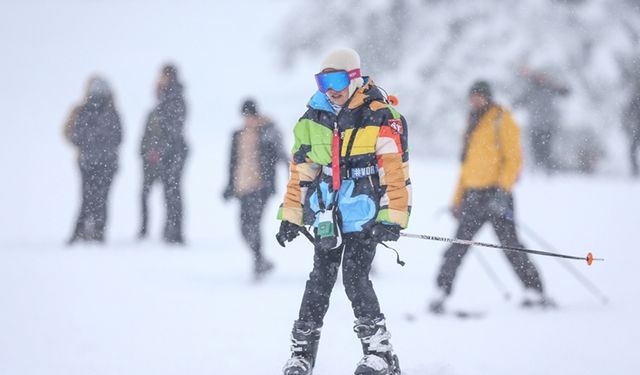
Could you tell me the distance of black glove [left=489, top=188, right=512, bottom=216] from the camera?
7.09 m

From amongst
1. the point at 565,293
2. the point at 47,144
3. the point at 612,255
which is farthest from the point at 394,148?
the point at 47,144

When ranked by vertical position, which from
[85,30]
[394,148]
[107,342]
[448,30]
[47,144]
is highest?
[85,30]

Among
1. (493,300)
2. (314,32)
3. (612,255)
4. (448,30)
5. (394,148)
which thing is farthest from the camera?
(314,32)

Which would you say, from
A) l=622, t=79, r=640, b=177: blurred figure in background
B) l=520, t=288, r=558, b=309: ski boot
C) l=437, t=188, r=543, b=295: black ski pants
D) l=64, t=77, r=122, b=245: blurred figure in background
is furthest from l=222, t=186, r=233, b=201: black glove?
l=622, t=79, r=640, b=177: blurred figure in background

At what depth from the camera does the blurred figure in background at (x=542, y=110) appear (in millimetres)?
20094

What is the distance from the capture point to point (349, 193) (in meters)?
4.34

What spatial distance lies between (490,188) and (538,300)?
1.09 m

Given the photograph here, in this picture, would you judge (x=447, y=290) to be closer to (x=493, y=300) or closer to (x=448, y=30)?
(x=493, y=300)

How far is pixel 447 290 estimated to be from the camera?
714cm

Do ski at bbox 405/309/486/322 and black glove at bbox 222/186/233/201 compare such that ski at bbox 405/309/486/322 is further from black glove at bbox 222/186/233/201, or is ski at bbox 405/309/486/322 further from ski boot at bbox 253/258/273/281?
black glove at bbox 222/186/233/201

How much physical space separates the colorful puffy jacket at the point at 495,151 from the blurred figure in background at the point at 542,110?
1329cm

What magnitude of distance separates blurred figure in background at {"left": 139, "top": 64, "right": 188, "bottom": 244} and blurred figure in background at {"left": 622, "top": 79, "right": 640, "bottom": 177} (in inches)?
442

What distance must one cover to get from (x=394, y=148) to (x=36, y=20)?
43520 millimetres

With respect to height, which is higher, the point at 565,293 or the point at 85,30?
the point at 85,30
